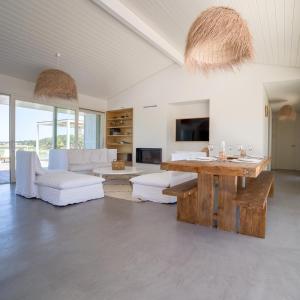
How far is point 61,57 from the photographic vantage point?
16.5 ft

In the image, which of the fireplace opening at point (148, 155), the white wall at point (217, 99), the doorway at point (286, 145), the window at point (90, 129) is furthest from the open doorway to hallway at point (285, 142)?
the window at point (90, 129)

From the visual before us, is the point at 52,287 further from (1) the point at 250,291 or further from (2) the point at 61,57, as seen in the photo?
(2) the point at 61,57

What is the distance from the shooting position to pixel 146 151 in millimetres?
7207

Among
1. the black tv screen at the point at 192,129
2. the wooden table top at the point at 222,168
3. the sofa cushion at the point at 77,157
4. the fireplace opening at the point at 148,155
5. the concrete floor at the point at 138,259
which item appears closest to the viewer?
the concrete floor at the point at 138,259

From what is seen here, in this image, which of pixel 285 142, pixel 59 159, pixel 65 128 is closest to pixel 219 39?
pixel 59 159

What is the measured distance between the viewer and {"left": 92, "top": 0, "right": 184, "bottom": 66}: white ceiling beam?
145 inches

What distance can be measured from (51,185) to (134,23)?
10.8ft

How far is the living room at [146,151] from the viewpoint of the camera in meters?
1.69

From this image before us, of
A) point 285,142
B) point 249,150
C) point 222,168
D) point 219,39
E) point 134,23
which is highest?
point 134,23

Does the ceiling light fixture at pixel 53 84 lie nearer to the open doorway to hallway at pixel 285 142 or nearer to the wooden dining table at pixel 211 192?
the wooden dining table at pixel 211 192

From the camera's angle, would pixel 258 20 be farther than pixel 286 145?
No

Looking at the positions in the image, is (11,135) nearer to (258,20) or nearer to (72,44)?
(72,44)

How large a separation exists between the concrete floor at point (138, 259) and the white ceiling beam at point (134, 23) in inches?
131

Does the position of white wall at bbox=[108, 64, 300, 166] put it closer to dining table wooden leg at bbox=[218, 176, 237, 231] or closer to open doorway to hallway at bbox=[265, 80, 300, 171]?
dining table wooden leg at bbox=[218, 176, 237, 231]
